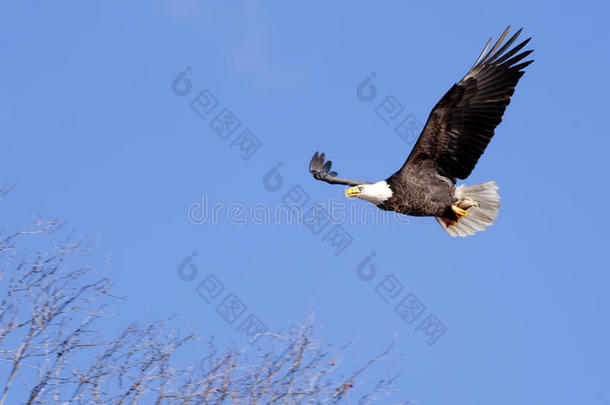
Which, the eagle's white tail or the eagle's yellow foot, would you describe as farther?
the eagle's white tail

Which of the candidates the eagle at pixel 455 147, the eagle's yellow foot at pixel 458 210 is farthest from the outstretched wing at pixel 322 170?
the eagle's yellow foot at pixel 458 210

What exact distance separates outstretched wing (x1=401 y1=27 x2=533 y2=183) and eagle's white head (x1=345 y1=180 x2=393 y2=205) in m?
0.67

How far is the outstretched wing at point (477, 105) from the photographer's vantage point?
789cm

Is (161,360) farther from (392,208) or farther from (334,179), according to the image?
(334,179)

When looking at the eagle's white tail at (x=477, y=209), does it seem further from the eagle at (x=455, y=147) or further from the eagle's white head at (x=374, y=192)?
the eagle's white head at (x=374, y=192)

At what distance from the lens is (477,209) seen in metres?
9.09

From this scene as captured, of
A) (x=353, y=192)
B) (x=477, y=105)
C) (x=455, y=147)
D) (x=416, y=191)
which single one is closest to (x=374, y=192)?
(x=353, y=192)

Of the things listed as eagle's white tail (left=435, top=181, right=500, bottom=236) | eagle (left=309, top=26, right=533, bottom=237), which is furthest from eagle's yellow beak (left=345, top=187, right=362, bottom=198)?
eagle's white tail (left=435, top=181, right=500, bottom=236)

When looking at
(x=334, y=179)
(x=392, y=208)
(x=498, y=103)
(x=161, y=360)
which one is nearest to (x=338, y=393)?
(x=161, y=360)

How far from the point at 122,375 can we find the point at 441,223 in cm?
534

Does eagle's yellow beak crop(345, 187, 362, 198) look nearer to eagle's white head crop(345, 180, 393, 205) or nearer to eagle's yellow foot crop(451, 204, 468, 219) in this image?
eagle's white head crop(345, 180, 393, 205)

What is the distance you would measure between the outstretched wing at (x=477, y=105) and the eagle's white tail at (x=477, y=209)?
0.83m

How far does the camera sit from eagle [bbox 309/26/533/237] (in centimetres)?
791

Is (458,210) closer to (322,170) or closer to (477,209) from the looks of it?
(477,209)
